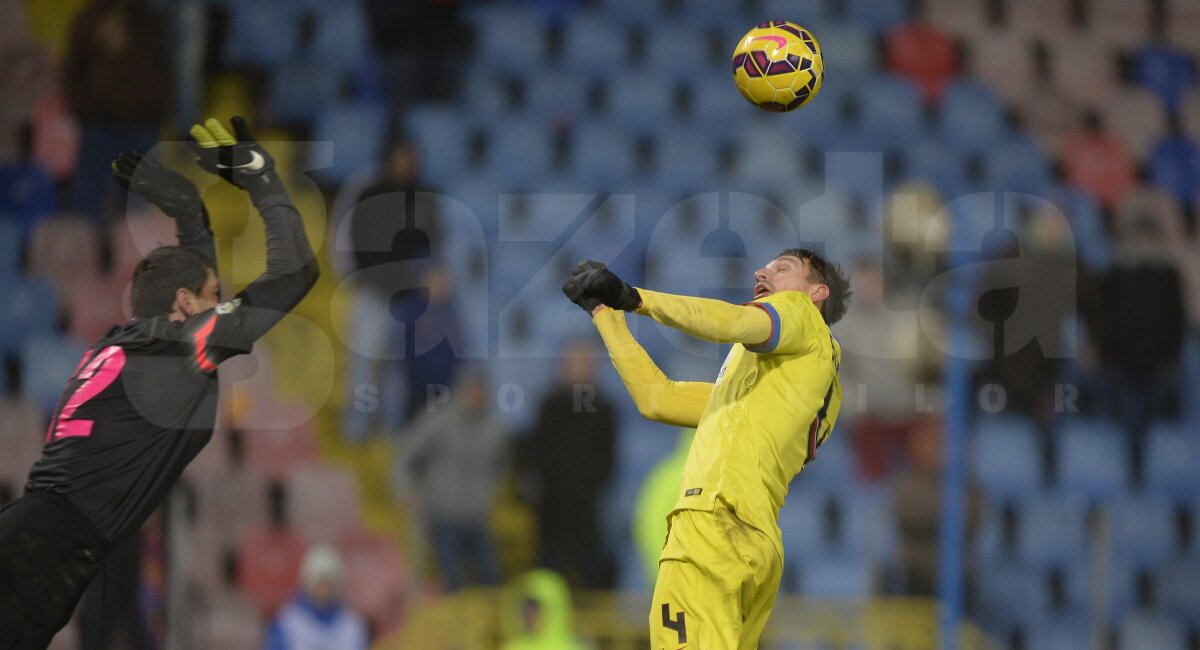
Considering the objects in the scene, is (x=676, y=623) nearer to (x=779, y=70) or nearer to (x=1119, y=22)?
(x=779, y=70)

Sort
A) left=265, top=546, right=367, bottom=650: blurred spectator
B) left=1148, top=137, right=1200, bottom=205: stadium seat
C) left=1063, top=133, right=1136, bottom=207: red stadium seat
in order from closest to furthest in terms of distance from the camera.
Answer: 1. left=265, top=546, right=367, bottom=650: blurred spectator
2. left=1063, top=133, right=1136, bottom=207: red stadium seat
3. left=1148, top=137, right=1200, bottom=205: stadium seat

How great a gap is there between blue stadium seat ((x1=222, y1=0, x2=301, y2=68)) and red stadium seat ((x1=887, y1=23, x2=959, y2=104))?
16.2ft

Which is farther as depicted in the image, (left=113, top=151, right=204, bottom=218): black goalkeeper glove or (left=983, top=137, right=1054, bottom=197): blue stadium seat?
(left=983, top=137, right=1054, bottom=197): blue stadium seat

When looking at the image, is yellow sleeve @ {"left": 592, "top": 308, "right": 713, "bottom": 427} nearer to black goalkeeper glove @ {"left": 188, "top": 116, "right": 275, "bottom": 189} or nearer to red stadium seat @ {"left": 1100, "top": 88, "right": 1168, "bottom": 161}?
black goalkeeper glove @ {"left": 188, "top": 116, "right": 275, "bottom": 189}

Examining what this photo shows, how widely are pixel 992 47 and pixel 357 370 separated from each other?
600 centimetres

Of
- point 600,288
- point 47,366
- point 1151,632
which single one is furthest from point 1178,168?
point 47,366

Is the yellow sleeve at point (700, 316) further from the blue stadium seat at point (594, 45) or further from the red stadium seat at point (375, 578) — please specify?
the blue stadium seat at point (594, 45)

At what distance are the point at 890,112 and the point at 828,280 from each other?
6132mm

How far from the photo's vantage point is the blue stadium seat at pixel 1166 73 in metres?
11.2

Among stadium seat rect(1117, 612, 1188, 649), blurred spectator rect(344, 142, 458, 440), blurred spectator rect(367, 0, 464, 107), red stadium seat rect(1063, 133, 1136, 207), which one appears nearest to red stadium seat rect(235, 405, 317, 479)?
blurred spectator rect(344, 142, 458, 440)

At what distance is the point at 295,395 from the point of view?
9.29 metres

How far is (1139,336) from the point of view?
9.37 metres

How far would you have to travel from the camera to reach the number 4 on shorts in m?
4.62

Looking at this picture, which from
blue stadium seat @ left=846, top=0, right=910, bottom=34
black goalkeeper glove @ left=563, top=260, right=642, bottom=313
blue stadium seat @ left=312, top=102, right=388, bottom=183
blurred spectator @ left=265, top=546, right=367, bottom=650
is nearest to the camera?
black goalkeeper glove @ left=563, top=260, right=642, bottom=313
